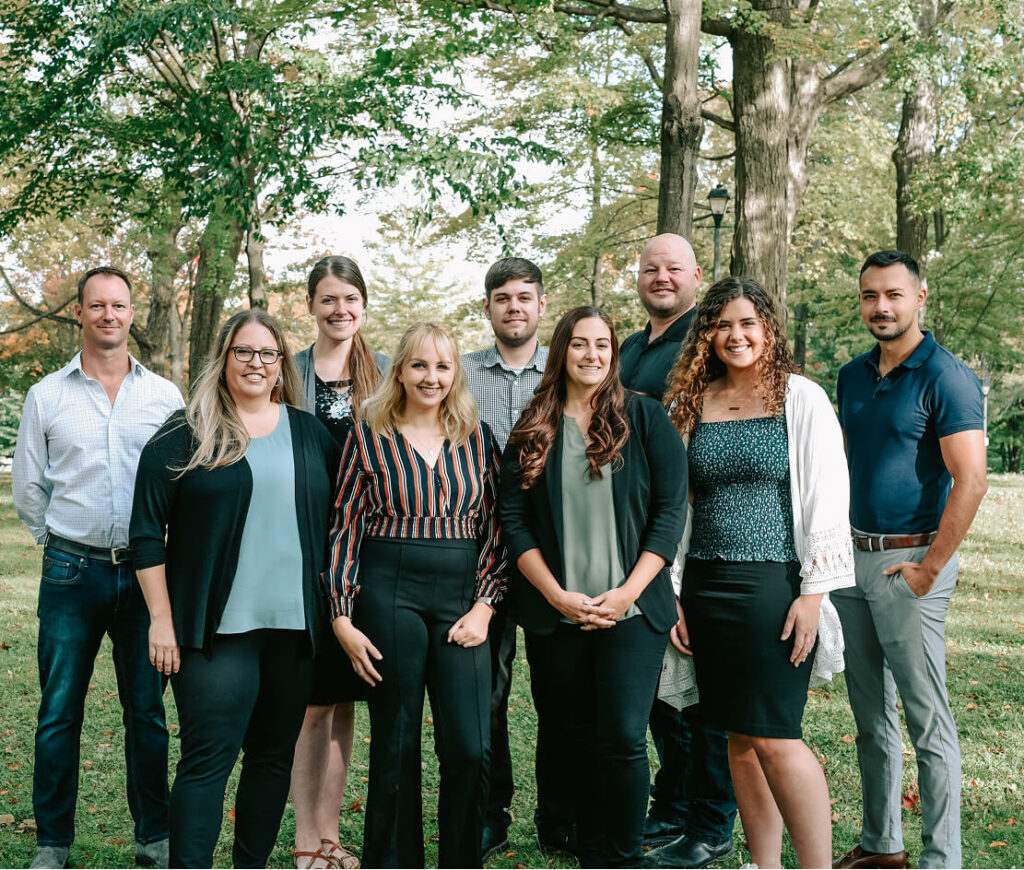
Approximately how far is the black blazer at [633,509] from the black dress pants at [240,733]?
0.89m

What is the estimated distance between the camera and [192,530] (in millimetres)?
3506

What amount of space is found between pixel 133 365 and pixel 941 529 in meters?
3.59

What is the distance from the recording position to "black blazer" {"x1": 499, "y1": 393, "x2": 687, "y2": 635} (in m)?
3.66

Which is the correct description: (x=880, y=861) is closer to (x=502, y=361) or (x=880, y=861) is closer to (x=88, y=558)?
(x=502, y=361)

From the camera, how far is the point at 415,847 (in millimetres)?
3682

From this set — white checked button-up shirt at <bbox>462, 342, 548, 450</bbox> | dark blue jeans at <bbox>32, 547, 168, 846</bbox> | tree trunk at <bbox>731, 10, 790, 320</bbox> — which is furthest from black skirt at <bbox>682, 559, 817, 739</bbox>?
tree trunk at <bbox>731, 10, 790, 320</bbox>

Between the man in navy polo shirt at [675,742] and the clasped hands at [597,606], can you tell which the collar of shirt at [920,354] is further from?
the clasped hands at [597,606]

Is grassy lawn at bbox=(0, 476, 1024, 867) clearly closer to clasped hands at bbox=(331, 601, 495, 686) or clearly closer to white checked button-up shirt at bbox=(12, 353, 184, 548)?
clasped hands at bbox=(331, 601, 495, 686)

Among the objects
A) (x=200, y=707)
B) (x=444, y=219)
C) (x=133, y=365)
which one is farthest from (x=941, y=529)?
(x=444, y=219)

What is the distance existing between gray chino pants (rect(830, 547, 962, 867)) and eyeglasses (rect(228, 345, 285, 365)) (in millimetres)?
2580

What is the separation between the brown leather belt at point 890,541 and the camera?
13.2 ft

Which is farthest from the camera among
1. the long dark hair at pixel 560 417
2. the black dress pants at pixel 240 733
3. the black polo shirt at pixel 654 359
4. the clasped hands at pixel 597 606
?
the black polo shirt at pixel 654 359

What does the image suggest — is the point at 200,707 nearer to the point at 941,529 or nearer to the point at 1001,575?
the point at 941,529

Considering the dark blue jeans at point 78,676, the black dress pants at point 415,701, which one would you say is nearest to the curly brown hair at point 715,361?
the black dress pants at point 415,701
